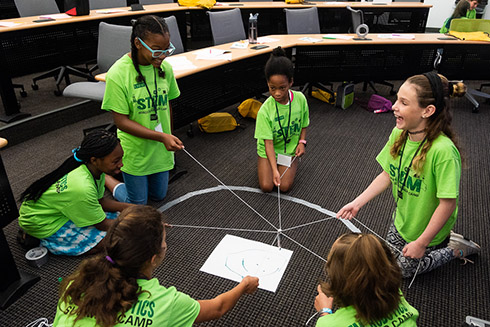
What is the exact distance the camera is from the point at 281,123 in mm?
2693

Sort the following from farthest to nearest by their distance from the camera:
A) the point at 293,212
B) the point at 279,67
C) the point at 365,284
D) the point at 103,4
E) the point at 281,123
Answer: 1. the point at 103,4
2. the point at 281,123
3. the point at 293,212
4. the point at 279,67
5. the point at 365,284

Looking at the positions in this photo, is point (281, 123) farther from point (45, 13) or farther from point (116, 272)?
point (45, 13)

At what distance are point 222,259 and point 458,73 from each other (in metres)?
4.03

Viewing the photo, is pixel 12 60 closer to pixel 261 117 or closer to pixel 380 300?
pixel 261 117

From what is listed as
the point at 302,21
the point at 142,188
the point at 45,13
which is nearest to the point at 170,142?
the point at 142,188

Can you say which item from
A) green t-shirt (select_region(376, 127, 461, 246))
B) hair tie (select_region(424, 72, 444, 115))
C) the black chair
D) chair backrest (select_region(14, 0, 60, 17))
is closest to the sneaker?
green t-shirt (select_region(376, 127, 461, 246))

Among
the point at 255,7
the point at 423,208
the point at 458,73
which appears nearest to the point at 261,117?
the point at 423,208

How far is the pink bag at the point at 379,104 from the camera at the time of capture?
4.41m

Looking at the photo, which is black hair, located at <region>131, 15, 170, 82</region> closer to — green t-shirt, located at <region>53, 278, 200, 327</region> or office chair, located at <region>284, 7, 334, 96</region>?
green t-shirt, located at <region>53, 278, 200, 327</region>

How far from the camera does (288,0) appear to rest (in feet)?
19.0

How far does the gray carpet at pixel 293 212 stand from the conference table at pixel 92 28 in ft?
2.47

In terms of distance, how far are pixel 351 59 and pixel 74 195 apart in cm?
365

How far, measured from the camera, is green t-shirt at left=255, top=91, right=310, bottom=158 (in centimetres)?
265

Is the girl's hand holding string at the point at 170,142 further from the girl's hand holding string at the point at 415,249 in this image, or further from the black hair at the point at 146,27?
the girl's hand holding string at the point at 415,249
